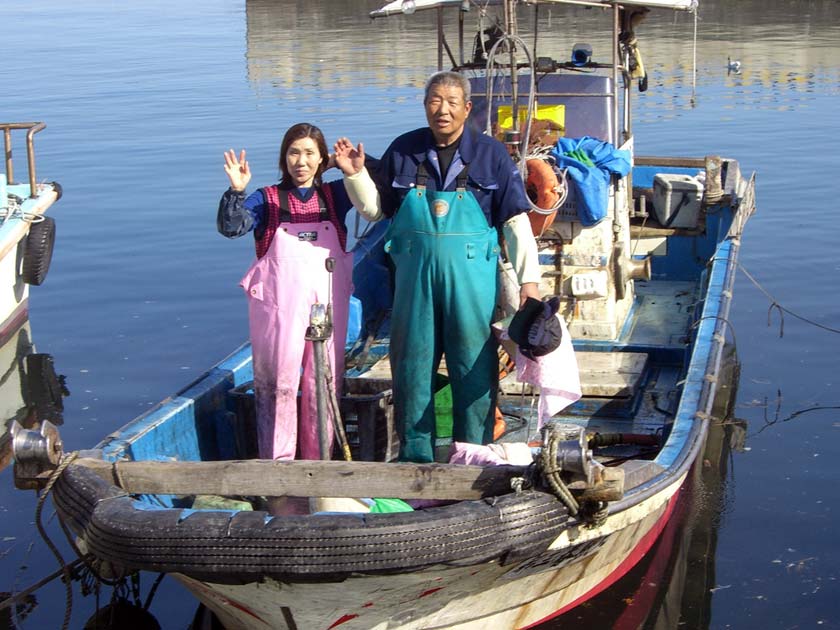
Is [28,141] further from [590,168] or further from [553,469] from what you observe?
[553,469]

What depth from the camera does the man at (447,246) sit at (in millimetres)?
5184

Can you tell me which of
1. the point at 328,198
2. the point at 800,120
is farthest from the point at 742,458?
the point at 800,120

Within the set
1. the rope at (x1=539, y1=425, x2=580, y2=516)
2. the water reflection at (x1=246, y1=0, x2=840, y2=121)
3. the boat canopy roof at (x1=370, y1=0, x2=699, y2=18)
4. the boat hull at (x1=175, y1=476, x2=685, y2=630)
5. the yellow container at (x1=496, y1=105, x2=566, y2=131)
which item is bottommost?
the boat hull at (x1=175, y1=476, x2=685, y2=630)

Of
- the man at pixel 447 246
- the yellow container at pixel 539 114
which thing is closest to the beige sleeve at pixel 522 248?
the man at pixel 447 246

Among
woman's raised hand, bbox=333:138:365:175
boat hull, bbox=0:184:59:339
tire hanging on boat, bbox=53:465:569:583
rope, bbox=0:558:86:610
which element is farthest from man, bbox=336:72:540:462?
boat hull, bbox=0:184:59:339

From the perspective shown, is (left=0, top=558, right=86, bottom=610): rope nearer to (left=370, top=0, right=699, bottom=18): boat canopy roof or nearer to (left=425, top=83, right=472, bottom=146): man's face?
(left=425, top=83, right=472, bottom=146): man's face

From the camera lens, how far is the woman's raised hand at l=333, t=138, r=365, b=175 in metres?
5.08

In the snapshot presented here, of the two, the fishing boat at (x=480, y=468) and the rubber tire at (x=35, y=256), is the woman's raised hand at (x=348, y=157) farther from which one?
the rubber tire at (x=35, y=256)

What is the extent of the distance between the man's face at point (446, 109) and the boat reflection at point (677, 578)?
2441 mm

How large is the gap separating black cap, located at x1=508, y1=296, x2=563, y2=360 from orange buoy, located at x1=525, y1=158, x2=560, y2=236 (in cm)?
185

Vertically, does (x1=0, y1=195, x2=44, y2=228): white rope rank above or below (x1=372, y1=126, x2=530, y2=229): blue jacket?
below

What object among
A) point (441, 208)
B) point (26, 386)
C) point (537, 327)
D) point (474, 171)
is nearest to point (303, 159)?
point (441, 208)

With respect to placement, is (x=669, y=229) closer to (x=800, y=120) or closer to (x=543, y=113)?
(x=543, y=113)

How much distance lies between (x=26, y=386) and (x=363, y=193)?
567 centimetres
